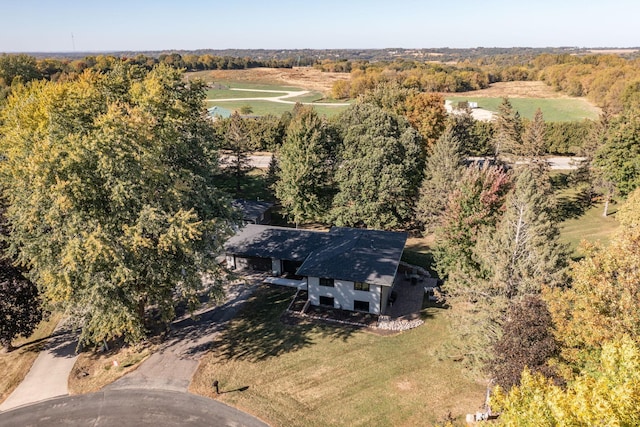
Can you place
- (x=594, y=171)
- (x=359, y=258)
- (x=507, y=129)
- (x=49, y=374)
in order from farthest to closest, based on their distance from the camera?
(x=507, y=129), (x=594, y=171), (x=359, y=258), (x=49, y=374)

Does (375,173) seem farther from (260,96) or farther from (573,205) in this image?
(260,96)

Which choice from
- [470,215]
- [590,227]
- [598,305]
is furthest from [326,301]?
[590,227]

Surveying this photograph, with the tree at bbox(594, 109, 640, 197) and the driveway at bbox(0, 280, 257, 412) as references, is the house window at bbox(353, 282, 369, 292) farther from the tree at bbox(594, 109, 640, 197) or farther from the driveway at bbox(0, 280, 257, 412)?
the tree at bbox(594, 109, 640, 197)

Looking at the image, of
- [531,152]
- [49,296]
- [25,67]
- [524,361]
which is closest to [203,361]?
[49,296]

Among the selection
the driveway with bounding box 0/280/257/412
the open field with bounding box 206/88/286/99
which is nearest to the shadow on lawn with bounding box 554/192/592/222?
the driveway with bounding box 0/280/257/412

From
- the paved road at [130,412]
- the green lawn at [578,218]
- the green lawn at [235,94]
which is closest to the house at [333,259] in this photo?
the paved road at [130,412]
